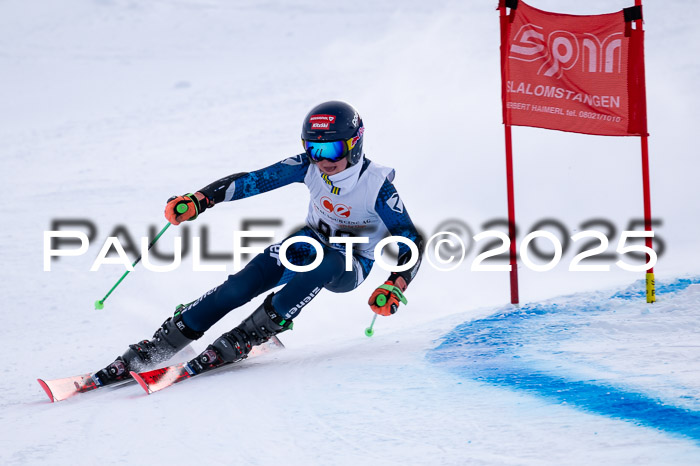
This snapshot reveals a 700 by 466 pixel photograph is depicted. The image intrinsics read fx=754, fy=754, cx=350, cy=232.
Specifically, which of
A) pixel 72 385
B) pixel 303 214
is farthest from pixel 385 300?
pixel 303 214

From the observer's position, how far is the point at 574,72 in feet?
15.1

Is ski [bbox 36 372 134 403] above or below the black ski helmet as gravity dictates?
below

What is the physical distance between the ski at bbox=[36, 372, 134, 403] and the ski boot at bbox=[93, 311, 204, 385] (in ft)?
0.27

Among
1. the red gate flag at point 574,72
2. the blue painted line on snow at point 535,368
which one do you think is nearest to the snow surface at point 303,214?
A: the blue painted line on snow at point 535,368

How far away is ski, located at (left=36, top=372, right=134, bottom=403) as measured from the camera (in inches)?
135

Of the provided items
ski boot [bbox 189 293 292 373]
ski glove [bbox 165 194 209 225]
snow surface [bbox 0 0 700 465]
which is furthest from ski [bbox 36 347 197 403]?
ski glove [bbox 165 194 209 225]

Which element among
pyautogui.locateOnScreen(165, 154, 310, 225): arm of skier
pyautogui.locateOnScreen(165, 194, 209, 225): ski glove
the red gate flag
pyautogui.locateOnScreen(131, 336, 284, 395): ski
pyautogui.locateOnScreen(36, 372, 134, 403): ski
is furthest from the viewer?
the red gate flag

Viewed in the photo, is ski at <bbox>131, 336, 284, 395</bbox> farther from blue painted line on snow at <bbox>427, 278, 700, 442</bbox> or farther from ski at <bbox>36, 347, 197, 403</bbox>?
blue painted line on snow at <bbox>427, 278, 700, 442</bbox>

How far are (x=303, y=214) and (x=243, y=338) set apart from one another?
13.8 feet

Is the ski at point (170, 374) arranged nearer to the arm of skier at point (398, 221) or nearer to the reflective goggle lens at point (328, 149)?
the arm of skier at point (398, 221)

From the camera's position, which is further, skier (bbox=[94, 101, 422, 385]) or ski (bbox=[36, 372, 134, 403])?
skier (bbox=[94, 101, 422, 385])

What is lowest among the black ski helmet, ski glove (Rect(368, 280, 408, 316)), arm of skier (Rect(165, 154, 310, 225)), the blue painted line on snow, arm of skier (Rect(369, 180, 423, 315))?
the blue painted line on snow

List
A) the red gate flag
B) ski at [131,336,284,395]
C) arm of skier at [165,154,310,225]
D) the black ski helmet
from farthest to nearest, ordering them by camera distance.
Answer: the red gate flag → arm of skier at [165,154,310,225] → the black ski helmet → ski at [131,336,284,395]

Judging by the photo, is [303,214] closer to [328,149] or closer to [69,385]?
[328,149]
